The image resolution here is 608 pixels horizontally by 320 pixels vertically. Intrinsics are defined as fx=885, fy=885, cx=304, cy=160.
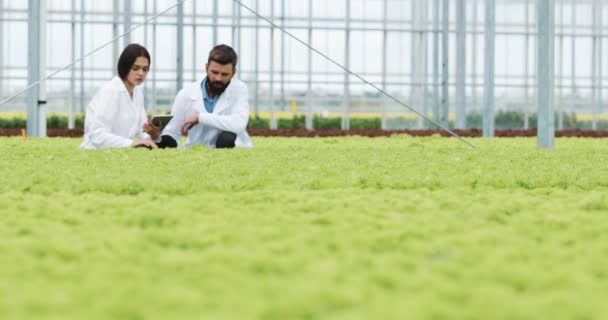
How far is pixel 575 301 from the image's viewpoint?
5.56 ft

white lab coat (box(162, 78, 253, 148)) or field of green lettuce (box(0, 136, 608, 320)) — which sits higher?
white lab coat (box(162, 78, 253, 148))

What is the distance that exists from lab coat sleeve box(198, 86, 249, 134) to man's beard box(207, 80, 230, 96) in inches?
5.7

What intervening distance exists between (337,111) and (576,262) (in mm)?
23322

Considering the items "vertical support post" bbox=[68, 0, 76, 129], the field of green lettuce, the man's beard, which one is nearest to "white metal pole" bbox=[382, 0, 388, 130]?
"vertical support post" bbox=[68, 0, 76, 129]

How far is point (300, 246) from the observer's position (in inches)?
91.2

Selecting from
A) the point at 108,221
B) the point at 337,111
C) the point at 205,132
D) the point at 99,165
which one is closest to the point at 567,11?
the point at 337,111

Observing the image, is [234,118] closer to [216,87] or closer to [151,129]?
[216,87]

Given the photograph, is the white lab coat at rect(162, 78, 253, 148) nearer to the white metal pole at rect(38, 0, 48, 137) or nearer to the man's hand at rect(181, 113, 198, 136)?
the man's hand at rect(181, 113, 198, 136)

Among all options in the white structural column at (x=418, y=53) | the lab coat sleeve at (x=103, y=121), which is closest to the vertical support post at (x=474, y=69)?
the white structural column at (x=418, y=53)

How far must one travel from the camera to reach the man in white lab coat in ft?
23.6

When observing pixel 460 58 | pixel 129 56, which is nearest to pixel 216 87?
pixel 129 56

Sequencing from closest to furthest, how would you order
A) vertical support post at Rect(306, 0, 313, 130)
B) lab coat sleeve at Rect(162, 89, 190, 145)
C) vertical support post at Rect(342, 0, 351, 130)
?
lab coat sleeve at Rect(162, 89, 190, 145), vertical support post at Rect(306, 0, 313, 130), vertical support post at Rect(342, 0, 351, 130)

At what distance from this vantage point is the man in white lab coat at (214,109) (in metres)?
7.20

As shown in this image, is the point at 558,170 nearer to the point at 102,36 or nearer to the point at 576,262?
the point at 576,262
